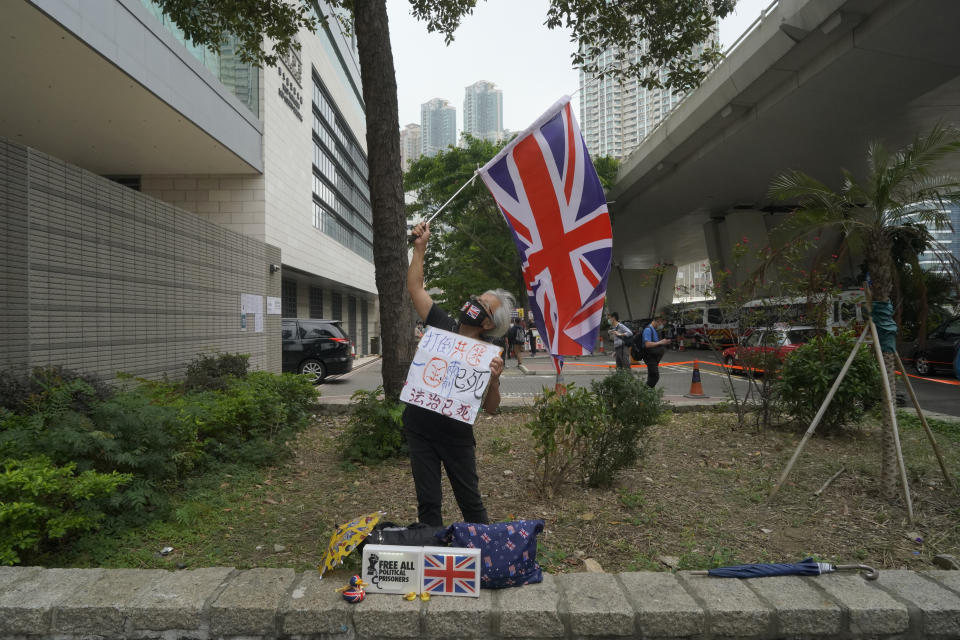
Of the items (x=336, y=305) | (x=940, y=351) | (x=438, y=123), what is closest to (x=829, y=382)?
(x=940, y=351)

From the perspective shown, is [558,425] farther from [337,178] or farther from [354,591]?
[337,178]

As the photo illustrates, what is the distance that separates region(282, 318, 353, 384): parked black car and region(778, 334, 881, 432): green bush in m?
11.3

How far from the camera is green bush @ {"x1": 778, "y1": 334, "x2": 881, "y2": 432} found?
619 cm

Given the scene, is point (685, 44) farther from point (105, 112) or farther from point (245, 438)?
point (105, 112)

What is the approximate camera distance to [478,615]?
245 cm

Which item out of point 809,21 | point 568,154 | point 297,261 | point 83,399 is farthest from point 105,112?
point 809,21

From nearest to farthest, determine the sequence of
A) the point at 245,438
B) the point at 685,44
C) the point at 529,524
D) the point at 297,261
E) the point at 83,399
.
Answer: the point at 529,524
the point at 83,399
the point at 245,438
the point at 685,44
the point at 297,261

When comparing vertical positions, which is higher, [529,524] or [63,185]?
[63,185]

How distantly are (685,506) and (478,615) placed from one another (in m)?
2.36

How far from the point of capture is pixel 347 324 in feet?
104

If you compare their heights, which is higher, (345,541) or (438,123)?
(438,123)

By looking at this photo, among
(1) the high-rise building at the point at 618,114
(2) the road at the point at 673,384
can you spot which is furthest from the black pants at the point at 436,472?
(1) the high-rise building at the point at 618,114

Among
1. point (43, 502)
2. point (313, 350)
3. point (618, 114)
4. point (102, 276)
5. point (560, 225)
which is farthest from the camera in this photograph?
point (618, 114)

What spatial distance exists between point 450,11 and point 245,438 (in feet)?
21.9
